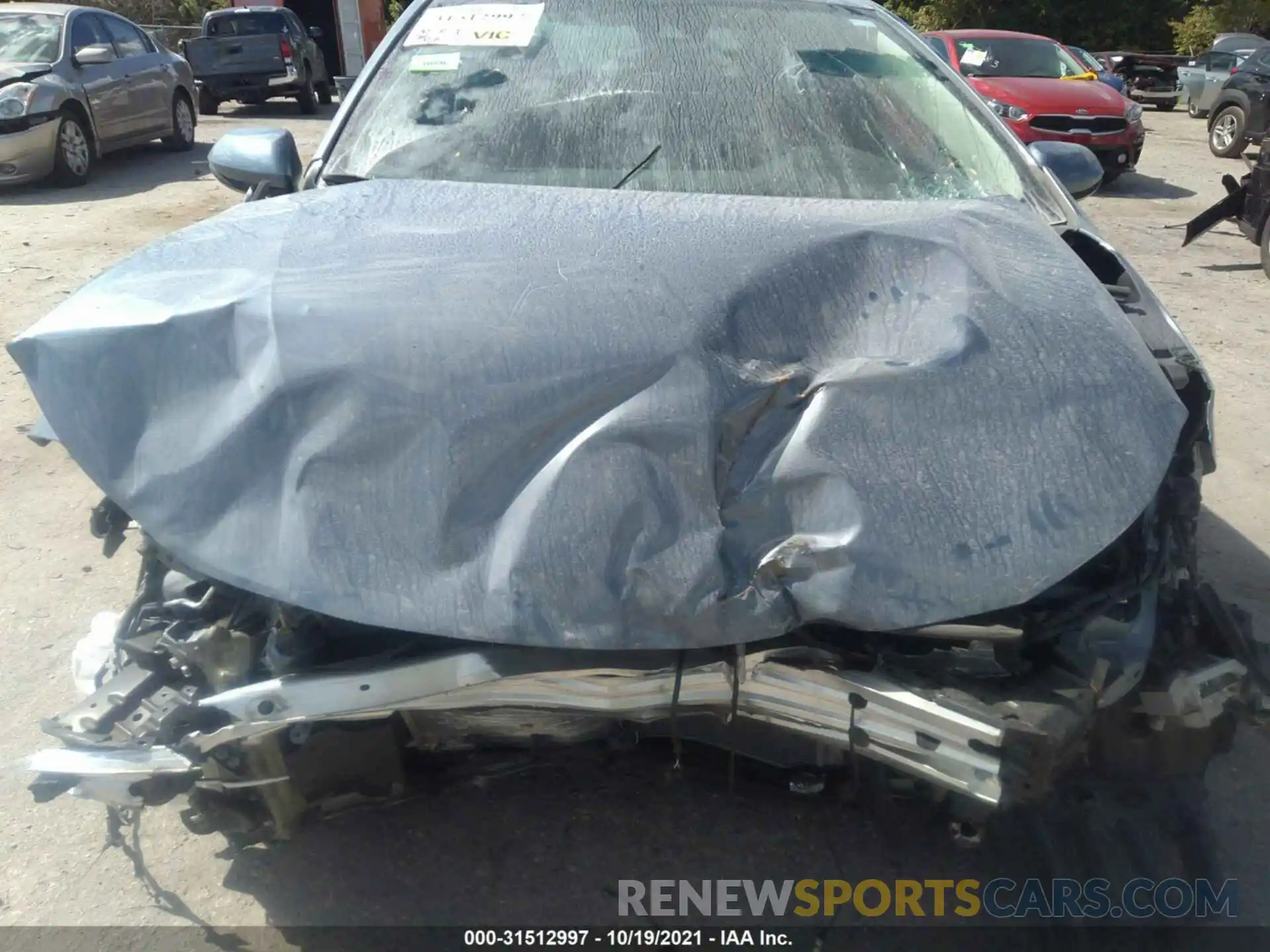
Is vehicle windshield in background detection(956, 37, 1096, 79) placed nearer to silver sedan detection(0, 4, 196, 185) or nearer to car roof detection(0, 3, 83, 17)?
silver sedan detection(0, 4, 196, 185)

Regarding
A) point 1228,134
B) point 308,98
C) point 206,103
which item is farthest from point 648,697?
point 206,103

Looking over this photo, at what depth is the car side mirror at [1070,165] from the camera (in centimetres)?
322

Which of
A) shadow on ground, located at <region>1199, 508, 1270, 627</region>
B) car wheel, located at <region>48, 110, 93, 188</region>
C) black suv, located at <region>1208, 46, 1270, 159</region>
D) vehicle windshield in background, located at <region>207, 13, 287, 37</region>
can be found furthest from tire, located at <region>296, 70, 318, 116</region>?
shadow on ground, located at <region>1199, 508, 1270, 627</region>

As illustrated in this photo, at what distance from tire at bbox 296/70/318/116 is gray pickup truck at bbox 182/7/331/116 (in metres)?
0.01

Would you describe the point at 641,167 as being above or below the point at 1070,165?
above

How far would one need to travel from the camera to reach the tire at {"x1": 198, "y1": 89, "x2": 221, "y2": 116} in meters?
17.2

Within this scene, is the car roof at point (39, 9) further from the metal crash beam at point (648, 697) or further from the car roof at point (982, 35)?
the metal crash beam at point (648, 697)

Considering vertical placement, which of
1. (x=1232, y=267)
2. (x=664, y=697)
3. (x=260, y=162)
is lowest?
(x=1232, y=267)

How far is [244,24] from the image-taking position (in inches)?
691

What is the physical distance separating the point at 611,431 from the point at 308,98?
57.8ft

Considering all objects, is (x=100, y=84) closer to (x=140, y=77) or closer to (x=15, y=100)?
(x=140, y=77)

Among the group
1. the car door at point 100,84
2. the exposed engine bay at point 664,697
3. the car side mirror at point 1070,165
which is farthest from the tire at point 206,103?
the exposed engine bay at point 664,697

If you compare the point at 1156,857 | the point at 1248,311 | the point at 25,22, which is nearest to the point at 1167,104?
the point at 1248,311

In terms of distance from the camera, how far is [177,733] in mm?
1849
